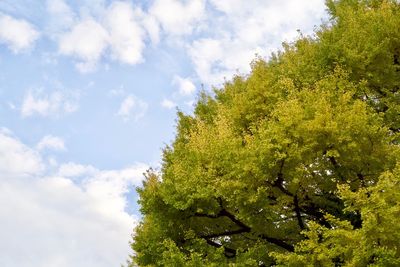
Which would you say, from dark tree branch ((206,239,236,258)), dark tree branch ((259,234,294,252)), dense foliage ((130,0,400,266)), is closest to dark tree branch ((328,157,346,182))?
dense foliage ((130,0,400,266))

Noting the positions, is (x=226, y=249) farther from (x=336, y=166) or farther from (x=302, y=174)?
(x=336, y=166)

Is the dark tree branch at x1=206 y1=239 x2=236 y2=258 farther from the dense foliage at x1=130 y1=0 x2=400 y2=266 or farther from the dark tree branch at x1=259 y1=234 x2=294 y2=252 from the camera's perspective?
the dark tree branch at x1=259 y1=234 x2=294 y2=252

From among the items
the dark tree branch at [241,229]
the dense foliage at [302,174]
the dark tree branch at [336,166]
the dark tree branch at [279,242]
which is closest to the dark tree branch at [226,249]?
the dense foliage at [302,174]

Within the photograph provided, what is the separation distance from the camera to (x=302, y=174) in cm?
1324

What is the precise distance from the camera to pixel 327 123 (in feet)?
41.8

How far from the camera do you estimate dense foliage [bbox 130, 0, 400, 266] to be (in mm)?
11312

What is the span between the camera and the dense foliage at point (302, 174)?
37.1 ft

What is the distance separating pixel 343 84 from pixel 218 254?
22.8 ft

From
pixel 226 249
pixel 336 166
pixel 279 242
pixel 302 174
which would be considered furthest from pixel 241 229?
pixel 336 166

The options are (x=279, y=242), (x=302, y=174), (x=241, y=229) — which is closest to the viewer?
(x=302, y=174)

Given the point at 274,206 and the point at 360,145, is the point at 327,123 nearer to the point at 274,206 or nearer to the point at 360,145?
the point at 360,145

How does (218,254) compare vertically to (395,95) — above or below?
below

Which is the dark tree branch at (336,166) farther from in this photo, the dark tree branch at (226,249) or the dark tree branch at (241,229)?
the dark tree branch at (226,249)

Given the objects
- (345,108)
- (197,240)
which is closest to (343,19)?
(345,108)
